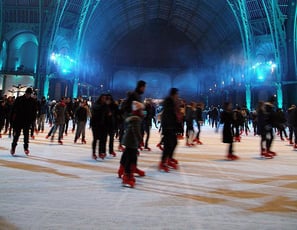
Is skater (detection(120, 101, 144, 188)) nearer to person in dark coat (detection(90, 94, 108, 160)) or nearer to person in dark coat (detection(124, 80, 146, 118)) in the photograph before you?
person in dark coat (detection(124, 80, 146, 118))

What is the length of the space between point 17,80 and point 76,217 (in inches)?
1183

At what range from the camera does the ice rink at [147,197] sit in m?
2.80

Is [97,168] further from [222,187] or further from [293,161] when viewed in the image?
[293,161]

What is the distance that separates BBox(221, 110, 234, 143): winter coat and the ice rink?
1235mm

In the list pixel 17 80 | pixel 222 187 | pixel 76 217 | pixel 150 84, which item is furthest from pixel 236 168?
pixel 150 84

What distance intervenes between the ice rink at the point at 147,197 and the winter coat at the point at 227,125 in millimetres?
1235

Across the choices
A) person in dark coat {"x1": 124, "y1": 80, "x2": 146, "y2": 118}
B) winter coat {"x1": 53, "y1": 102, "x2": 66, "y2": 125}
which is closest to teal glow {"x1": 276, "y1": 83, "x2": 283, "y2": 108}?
winter coat {"x1": 53, "y1": 102, "x2": 66, "y2": 125}

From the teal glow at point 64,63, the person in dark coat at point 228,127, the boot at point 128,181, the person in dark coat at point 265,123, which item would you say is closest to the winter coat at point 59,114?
the person in dark coat at point 228,127

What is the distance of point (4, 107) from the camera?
11414 mm

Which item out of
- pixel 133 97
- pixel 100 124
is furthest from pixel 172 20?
pixel 133 97

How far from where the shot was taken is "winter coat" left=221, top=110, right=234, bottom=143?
288 inches

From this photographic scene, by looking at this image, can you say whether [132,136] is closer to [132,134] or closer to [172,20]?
[132,134]

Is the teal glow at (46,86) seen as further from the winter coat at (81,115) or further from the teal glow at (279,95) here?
the teal glow at (279,95)

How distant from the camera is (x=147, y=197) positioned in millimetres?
3699
